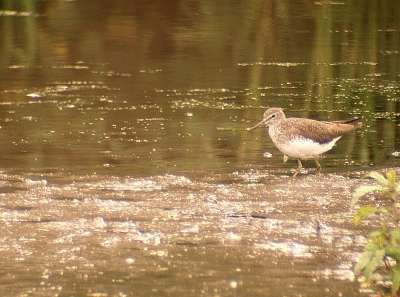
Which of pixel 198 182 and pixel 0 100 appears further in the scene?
pixel 0 100

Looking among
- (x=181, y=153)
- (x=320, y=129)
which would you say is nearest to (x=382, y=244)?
(x=320, y=129)

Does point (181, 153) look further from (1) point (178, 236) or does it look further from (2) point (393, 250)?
(2) point (393, 250)

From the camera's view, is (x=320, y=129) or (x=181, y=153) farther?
(x=181, y=153)

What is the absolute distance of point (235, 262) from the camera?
5469mm

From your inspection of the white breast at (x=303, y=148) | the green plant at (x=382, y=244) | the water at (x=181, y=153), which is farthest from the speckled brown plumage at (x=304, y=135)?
the green plant at (x=382, y=244)

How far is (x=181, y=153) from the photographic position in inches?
325

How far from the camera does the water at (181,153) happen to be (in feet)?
17.7

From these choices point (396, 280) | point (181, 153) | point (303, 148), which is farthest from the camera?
point (181, 153)

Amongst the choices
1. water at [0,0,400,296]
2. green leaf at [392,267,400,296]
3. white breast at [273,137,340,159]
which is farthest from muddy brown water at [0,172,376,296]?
green leaf at [392,267,400,296]

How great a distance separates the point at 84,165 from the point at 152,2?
37.5ft

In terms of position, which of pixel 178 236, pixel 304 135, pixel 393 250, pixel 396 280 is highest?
pixel 393 250

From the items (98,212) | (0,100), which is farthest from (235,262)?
(0,100)

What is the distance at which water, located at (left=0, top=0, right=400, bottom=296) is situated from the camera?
539 centimetres

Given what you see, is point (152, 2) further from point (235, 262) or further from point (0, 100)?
point (235, 262)
